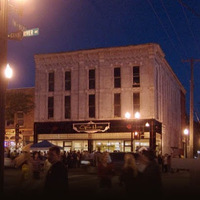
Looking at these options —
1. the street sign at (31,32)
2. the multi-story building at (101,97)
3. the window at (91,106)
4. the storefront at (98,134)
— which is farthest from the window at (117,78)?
the street sign at (31,32)

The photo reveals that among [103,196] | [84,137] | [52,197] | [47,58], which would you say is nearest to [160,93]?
[84,137]

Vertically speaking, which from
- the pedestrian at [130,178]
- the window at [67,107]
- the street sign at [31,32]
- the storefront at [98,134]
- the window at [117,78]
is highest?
the window at [117,78]

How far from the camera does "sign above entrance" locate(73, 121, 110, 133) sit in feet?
152

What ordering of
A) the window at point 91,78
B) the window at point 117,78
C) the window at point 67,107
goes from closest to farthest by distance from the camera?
the window at point 117,78 → the window at point 91,78 → the window at point 67,107

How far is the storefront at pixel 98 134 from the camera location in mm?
45188

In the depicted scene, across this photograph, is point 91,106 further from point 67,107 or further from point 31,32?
point 31,32

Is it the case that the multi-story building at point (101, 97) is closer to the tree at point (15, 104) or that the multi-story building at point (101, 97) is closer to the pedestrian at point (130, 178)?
Result: the tree at point (15, 104)

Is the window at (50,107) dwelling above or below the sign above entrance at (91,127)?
above

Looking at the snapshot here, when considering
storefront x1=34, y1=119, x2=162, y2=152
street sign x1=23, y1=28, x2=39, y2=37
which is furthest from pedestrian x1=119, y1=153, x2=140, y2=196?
storefront x1=34, y1=119, x2=162, y2=152

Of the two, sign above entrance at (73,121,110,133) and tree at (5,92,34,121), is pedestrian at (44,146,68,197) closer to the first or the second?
tree at (5,92,34,121)

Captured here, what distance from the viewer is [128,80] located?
45750 millimetres

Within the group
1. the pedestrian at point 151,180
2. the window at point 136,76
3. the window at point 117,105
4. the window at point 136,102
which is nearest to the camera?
the pedestrian at point 151,180

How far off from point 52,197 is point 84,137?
40075 mm

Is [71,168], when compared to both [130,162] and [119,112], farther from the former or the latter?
[130,162]
